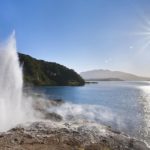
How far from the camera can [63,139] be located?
2261 centimetres

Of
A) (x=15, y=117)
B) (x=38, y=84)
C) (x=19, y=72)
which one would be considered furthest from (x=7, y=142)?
(x=38, y=84)

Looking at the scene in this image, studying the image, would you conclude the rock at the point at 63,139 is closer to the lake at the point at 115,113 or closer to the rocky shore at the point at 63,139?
the rocky shore at the point at 63,139

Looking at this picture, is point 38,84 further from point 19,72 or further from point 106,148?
point 106,148

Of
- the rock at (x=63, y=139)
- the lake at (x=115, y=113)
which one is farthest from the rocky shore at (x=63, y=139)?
the lake at (x=115, y=113)

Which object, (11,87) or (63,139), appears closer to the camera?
(63,139)

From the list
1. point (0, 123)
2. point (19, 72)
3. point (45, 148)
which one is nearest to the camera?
point (45, 148)

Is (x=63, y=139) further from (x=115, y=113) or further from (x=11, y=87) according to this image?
(x=115, y=113)

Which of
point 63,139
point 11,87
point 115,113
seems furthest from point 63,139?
point 115,113

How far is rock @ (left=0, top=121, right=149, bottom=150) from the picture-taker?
20.8 m

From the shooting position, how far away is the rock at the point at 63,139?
2081cm

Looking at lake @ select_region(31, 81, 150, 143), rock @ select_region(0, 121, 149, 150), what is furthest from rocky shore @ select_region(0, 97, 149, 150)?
lake @ select_region(31, 81, 150, 143)

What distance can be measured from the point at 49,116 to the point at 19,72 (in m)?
9.53

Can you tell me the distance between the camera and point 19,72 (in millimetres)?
41281

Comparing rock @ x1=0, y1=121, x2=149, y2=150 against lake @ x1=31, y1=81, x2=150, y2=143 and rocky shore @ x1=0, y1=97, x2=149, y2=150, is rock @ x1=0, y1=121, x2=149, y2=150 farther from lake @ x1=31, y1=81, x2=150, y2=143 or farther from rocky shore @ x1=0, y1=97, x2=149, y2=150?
lake @ x1=31, y1=81, x2=150, y2=143
